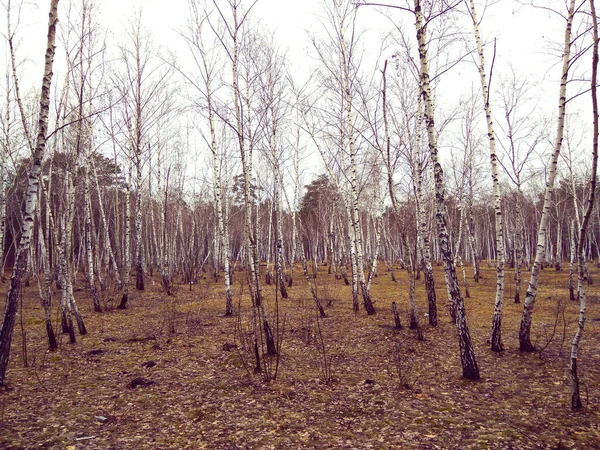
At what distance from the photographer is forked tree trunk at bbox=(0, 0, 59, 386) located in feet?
14.9

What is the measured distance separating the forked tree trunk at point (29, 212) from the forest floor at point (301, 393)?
2.98 ft

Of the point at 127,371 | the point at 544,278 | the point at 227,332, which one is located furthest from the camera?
the point at 544,278

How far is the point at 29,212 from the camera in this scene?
15.2 ft

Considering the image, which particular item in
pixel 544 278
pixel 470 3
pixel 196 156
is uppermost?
pixel 196 156

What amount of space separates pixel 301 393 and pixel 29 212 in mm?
4419

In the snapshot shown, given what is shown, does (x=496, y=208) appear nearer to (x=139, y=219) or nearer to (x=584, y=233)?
(x=584, y=233)

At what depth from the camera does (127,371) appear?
5.85 metres

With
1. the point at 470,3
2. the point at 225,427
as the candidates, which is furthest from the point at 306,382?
the point at 470,3

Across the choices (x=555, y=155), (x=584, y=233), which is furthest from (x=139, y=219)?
(x=584, y=233)

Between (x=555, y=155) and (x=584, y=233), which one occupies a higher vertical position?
(x=555, y=155)

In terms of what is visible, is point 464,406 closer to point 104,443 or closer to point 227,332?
point 104,443

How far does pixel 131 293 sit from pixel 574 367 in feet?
50.2

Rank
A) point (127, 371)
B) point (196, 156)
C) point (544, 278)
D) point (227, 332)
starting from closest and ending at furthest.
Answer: point (127, 371), point (227, 332), point (544, 278), point (196, 156)

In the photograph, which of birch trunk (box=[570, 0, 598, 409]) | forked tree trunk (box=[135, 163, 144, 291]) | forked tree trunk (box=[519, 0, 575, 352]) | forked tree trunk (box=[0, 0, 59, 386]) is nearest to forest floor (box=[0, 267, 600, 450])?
birch trunk (box=[570, 0, 598, 409])
